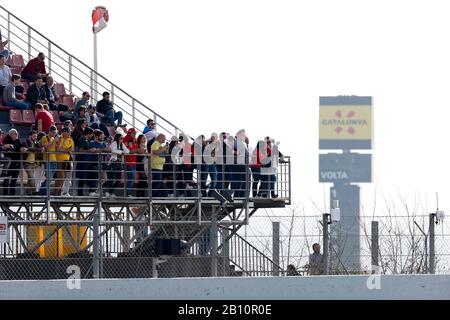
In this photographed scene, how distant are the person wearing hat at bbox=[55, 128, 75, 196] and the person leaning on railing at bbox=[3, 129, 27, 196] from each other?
0.67m

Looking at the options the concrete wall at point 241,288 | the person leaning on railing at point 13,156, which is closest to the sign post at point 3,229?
the person leaning on railing at point 13,156

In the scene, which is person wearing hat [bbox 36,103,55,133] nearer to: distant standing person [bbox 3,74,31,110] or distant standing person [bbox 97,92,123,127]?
distant standing person [bbox 3,74,31,110]

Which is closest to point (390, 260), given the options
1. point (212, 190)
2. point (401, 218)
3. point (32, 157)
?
point (401, 218)

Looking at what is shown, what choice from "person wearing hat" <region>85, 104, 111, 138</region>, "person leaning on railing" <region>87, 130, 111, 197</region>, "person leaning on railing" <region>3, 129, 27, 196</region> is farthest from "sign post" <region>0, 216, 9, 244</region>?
"person wearing hat" <region>85, 104, 111, 138</region>

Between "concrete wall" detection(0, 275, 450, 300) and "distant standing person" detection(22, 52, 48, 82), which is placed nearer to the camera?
"concrete wall" detection(0, 275, 450, 300)

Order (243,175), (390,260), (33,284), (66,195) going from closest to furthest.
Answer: (33,284) → (390,260) → (66,195) → (243,175)

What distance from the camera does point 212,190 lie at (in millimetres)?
28672

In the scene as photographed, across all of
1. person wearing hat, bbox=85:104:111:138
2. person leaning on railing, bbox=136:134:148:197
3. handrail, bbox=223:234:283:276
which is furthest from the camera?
person wearing hat, bbox=85:104:111:138

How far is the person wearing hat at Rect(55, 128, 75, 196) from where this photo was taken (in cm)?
2662

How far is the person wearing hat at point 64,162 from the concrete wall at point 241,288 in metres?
5.63

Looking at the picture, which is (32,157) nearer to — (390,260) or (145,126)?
(145,126)

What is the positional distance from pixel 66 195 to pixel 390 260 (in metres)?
5.81

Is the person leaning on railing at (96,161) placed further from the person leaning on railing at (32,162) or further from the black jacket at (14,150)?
the black jacket at (14,150)

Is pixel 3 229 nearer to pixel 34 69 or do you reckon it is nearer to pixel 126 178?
pixel 126 178
